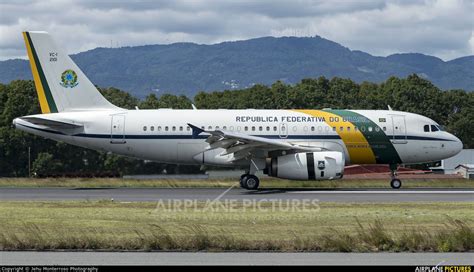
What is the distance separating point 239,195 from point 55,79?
13279mm

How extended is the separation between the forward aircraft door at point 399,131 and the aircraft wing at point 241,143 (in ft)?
14.0

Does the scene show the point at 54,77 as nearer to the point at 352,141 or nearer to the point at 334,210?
the point at 352,141

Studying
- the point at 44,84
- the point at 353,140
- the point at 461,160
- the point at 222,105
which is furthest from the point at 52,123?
the point at 222,105

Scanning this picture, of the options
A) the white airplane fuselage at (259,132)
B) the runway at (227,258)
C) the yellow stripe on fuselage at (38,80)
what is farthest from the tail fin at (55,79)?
the runway at (227,258)

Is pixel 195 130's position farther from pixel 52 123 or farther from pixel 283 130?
pixel 52 123

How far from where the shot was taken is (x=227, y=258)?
620 inches

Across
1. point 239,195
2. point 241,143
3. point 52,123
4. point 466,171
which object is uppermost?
point 52,123

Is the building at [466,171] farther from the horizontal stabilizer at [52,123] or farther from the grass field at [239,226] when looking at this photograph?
the grass field at [239,226]

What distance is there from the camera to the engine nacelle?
120 ft

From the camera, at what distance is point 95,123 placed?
4044 centimetres

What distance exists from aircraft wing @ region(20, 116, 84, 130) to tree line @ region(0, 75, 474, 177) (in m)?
24.5

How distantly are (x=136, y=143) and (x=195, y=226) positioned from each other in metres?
20.7

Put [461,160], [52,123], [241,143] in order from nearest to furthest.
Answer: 1. [241,143]
2. [52,123]
3. [461,160]

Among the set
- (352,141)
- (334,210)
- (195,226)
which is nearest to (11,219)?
(195,226)
